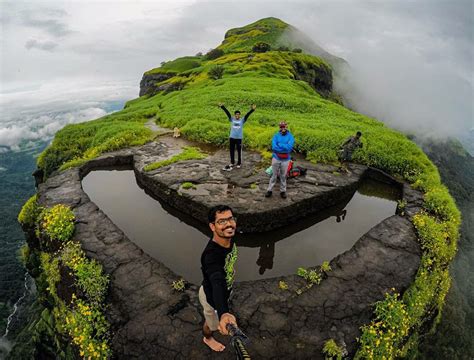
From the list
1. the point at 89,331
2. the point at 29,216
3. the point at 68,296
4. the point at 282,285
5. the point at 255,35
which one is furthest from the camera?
the point at 255,35

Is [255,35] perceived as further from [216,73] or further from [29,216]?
[29,216]

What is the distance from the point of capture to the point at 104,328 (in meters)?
6.32

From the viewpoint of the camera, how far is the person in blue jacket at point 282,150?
982 cm

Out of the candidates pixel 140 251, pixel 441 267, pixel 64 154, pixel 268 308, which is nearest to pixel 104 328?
pixel 140 251

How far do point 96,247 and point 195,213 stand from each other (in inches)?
136

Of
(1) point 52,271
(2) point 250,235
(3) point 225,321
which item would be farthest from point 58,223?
(3) point 225,321

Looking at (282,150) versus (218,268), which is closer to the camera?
(218,268)

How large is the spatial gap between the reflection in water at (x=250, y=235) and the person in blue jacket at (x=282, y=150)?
5.19ft

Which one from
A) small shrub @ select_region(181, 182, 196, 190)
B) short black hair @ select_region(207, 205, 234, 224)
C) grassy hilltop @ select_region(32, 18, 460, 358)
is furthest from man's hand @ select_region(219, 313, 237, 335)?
small shrub @ select_region(181, 182, 196, 190)

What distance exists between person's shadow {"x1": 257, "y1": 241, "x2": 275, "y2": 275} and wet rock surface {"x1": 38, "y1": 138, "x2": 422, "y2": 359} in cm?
A: 79

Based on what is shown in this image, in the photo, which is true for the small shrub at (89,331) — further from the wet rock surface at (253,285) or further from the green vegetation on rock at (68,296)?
the wet rock surface at (253,285)

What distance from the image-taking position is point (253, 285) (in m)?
7.12

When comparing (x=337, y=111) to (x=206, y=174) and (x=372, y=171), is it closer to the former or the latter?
(x=372, y=171)

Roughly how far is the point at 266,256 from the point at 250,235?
114 cm
